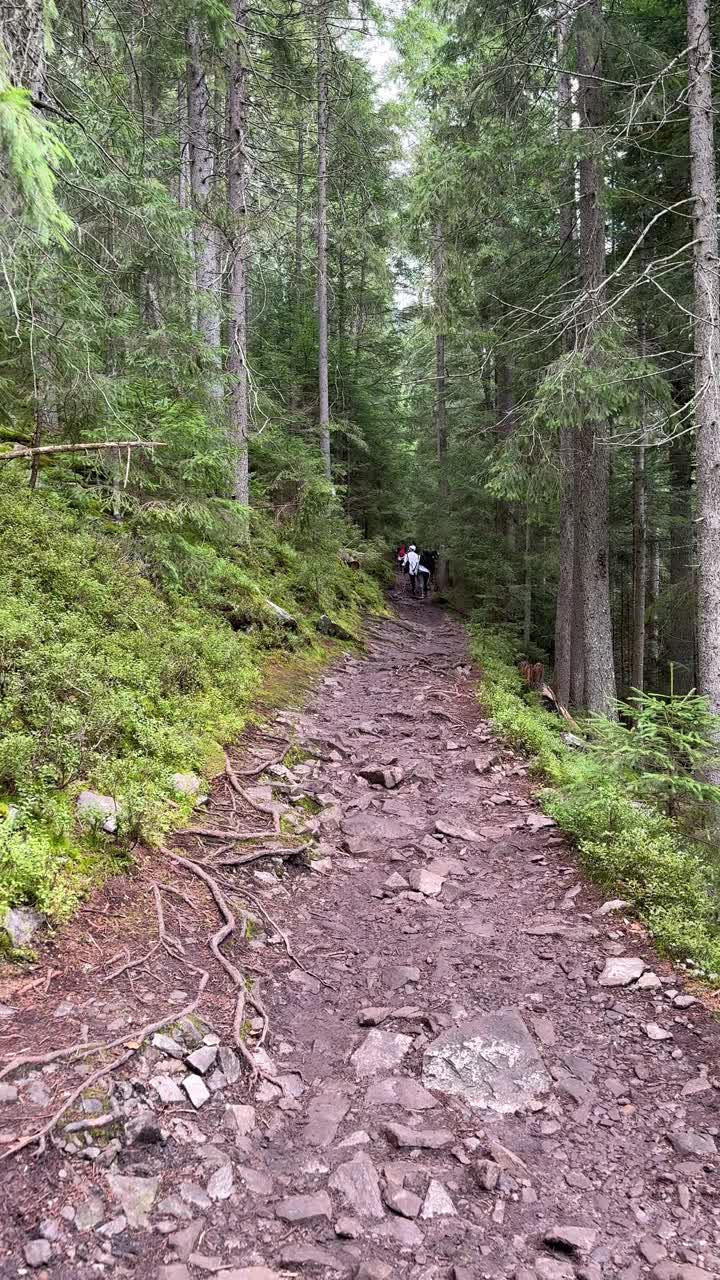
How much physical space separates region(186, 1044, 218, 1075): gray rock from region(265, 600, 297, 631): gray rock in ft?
24.7

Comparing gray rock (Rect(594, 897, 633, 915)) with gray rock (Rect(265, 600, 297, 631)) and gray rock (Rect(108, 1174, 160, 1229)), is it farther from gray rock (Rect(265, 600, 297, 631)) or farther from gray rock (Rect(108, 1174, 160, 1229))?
gray rock (Rect(265, 600, 297, 631))

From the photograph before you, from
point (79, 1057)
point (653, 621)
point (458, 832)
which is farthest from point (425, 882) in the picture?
point (653, 621)

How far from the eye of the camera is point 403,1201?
256 cm

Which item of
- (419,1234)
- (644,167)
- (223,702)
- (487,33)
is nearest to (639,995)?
(419,1234)

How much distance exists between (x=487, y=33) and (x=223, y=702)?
11.2 metres

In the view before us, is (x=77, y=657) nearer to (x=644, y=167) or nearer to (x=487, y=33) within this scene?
(x=644, y=167)

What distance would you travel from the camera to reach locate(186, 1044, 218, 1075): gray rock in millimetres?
3043

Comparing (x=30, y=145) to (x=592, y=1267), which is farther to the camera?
(x=30, y=145)

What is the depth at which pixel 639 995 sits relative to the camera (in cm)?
390

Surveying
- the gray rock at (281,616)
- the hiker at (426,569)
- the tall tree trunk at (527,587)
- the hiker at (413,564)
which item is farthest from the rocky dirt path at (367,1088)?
the hiker at (426,569)

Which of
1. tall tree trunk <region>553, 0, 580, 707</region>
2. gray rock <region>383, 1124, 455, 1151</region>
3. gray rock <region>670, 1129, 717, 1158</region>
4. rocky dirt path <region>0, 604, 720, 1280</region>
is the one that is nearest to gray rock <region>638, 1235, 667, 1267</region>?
rocky dirt path <region>0, 604, 720, 1280</region>

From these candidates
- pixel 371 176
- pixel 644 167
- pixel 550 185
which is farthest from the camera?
pixel 371 176

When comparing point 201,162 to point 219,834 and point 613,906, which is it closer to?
point 219,834

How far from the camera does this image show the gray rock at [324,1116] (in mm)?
2879
